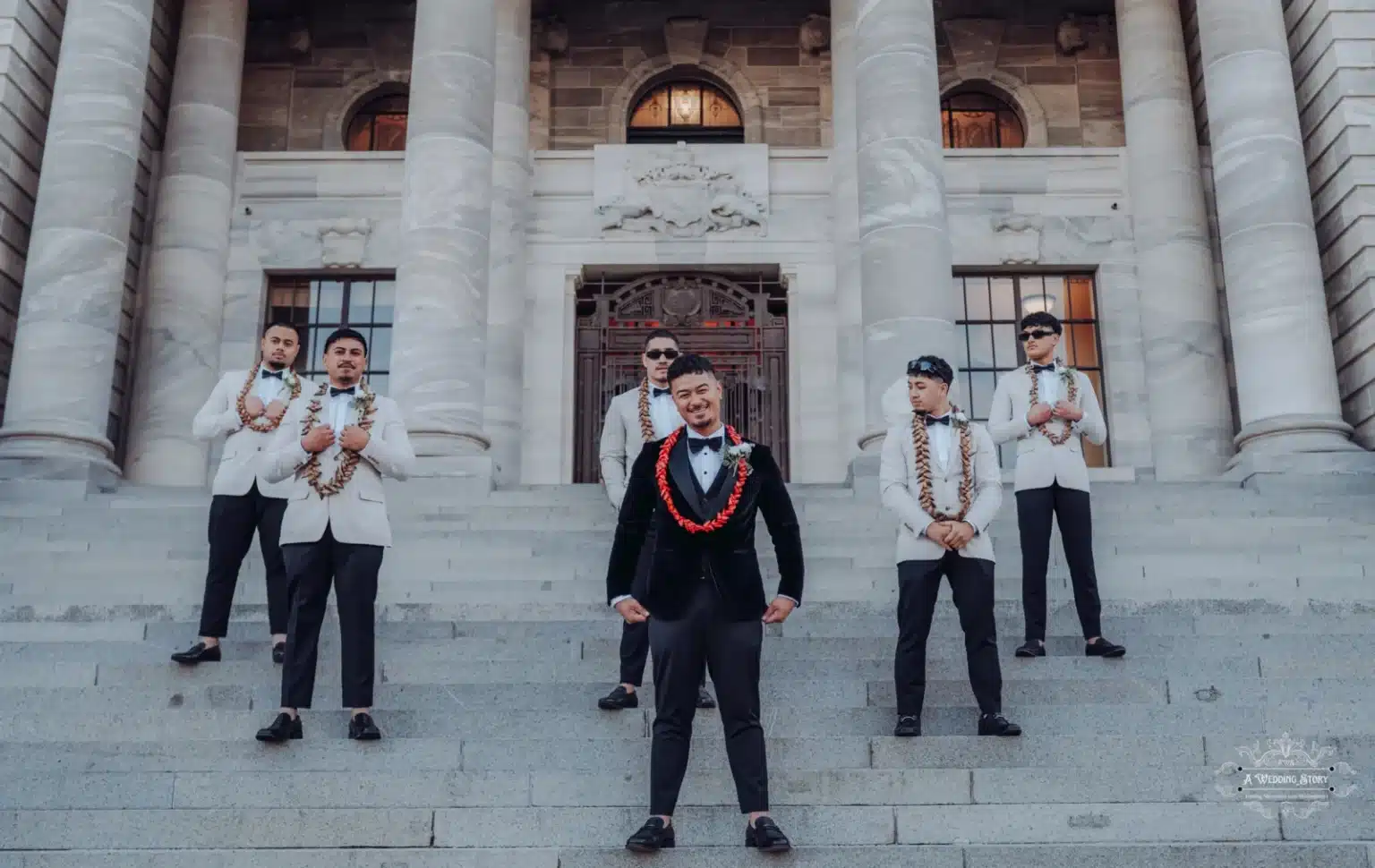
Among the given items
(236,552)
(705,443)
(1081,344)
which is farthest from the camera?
(1081,344)

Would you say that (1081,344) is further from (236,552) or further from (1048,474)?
(236,552)

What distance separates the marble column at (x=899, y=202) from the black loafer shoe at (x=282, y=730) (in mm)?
9134

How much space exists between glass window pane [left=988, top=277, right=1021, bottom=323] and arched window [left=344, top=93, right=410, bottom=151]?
9753 millimetres

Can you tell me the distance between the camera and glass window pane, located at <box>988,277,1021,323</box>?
20.9m

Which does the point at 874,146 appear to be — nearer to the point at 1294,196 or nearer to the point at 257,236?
the point at 1294,196

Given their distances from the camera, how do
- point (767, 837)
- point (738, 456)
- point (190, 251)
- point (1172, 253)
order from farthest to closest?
point (190, 251) < point (1172, 253) < point (738, 456) < point (767, 837)

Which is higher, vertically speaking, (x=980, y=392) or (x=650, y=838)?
(x=980, y=392)

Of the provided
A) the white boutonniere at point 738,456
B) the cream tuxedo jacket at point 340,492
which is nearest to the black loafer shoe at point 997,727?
the white boutonniere at point 738,456

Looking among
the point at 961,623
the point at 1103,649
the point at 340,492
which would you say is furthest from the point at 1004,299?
the point at 340,492

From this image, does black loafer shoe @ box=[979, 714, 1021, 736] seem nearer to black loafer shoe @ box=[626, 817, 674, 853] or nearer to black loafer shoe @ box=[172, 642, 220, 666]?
black loafer shoe @ box=[626, 817, 674, 853]

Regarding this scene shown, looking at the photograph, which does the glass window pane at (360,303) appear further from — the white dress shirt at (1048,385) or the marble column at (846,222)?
the white dress shirt at (1048,385)

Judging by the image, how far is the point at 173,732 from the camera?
7820 millimetres

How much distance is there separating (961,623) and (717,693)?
200cm

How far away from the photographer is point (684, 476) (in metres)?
6.46
